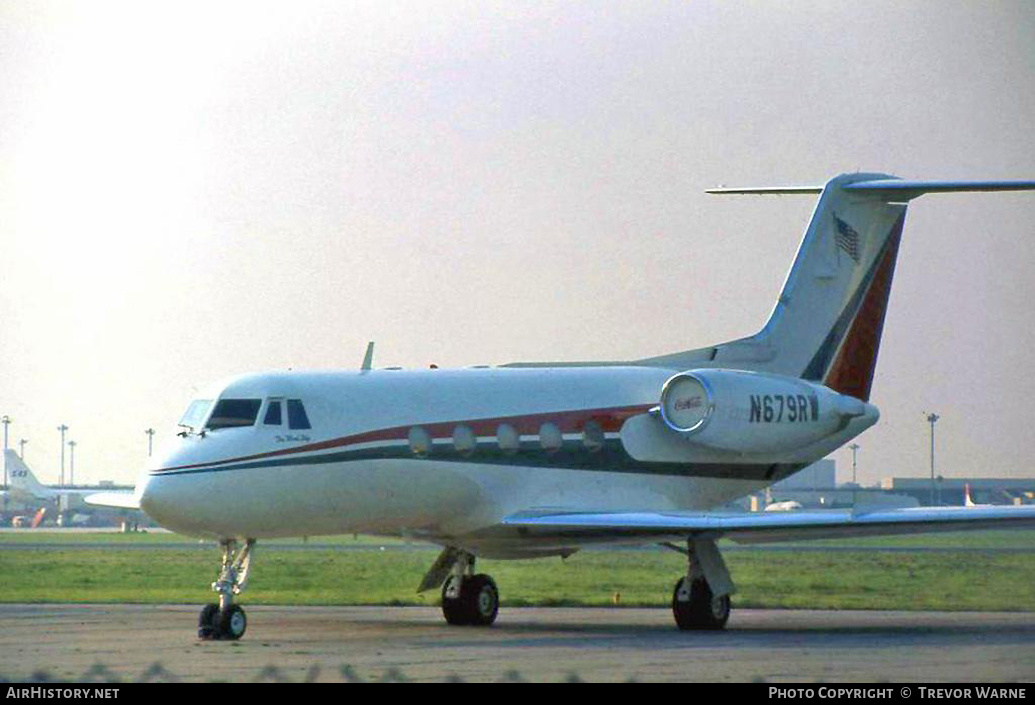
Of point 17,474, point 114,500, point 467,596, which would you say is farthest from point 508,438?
point 17,474

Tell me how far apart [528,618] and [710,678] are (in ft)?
38.3

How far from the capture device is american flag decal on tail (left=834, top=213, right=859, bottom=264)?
1249 inches

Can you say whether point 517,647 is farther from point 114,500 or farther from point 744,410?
point 114,500

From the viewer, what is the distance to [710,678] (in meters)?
18.2

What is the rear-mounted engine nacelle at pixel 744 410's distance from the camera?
92.9 ft

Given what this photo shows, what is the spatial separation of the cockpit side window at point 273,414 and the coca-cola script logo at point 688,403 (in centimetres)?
643

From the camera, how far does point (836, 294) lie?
31750 millimetres

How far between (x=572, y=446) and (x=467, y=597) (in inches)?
110

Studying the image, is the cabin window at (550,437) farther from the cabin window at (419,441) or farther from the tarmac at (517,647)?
the tarmac at (517,647)

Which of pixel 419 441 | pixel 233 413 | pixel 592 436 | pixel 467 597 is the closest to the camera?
Result: pixel 233 413

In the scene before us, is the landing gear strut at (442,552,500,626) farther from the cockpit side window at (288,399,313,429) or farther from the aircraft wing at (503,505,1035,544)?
the cockpit side window at (288,399,313,429)
